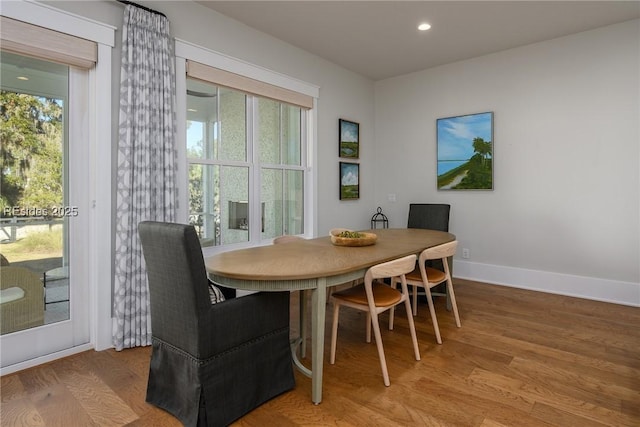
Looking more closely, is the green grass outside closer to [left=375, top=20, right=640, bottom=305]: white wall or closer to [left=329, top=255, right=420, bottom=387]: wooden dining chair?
[left=329, top=255, right=420, bottom=387]: wooden dining chair

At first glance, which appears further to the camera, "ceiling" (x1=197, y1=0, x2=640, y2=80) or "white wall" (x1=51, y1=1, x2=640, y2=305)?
"white wall" (x1=51, y1=1, x2=640, y2=305)

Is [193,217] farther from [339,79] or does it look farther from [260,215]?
[339,79]

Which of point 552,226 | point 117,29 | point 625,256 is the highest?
point 117,29

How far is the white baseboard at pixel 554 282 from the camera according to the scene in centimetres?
363

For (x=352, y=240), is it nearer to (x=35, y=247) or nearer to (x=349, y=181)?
(x=35, y=247)

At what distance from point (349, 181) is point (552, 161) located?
7.79 ft

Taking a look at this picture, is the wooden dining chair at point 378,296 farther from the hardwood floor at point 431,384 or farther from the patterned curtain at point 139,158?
the patterned curtain at point 139,158

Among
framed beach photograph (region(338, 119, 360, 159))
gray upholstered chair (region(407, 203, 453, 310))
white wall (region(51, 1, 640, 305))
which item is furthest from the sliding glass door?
gray upholstered chair (region(407, 203, 453, 310))

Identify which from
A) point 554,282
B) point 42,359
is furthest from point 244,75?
point 554,282

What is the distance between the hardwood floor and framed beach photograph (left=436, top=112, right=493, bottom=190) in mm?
2008

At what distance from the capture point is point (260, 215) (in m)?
3.82

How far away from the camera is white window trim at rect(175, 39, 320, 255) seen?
301cm

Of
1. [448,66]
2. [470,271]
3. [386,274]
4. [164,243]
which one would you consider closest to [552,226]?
[470,271]

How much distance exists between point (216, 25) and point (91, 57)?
1199 mm
